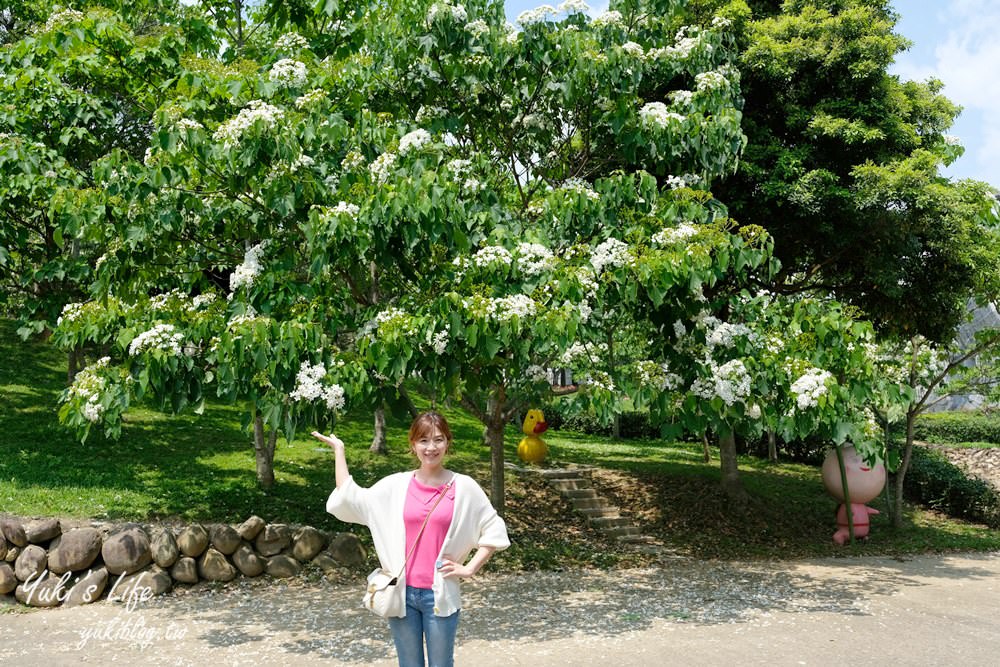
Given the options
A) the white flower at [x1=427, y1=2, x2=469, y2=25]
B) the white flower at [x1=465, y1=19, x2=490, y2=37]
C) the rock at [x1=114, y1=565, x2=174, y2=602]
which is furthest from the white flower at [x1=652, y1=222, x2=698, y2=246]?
the rock at [x1=114, y1=565, x2=174, y2=602]

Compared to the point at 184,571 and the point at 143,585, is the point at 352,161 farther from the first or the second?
the point at 143,585

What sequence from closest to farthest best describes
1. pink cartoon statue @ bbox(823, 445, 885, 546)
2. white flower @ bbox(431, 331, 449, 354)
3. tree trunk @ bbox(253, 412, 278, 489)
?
white flower @ bbox(431, 331, 449, 354) < tree trunk @ bbox(253, 412, 278, 489) < pink cartoon statue @ bbox(823, 445, 885, 546)

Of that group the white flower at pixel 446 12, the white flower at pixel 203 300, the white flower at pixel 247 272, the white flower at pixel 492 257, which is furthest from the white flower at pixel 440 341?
the white flower at pixel 446 12

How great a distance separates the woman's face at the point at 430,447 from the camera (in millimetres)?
3771

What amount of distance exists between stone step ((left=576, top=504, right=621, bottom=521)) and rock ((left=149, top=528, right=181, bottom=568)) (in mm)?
6051

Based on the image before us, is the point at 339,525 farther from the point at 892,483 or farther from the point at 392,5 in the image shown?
the point at 892,483

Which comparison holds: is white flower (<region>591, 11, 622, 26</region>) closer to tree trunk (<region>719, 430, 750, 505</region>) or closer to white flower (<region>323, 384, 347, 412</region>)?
white flower (<region>323, 384, 347, 412</region>)

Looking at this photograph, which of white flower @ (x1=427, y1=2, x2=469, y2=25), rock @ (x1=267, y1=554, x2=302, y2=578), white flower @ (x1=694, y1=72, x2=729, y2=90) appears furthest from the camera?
rock @ (x1=267, y1=554, x2=302, y2=578)

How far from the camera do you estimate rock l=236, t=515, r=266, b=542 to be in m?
9.18

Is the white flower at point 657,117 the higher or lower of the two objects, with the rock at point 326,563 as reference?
higher

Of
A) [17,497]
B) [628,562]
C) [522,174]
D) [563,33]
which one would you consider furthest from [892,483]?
[17,497]

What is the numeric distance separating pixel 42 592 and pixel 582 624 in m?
5.25

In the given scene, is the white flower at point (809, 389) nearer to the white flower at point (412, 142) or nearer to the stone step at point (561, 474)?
the white flower at point (412, 142)

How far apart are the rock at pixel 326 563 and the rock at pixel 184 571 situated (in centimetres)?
130
